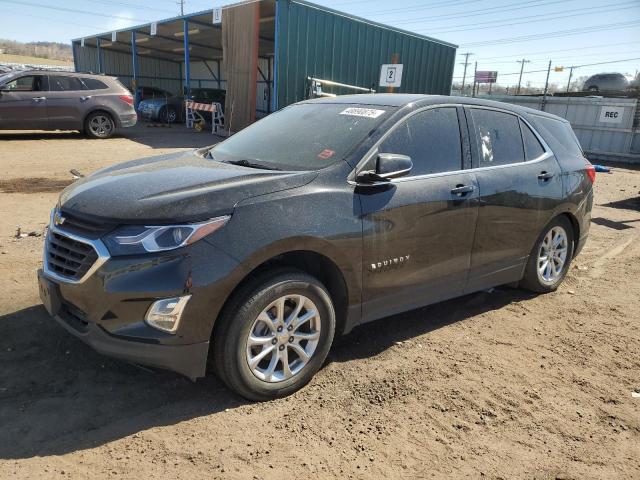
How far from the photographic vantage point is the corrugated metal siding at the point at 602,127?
54.7 ft

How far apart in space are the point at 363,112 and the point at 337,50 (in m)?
13.8

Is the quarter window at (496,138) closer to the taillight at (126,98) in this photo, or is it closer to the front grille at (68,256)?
the front grille at (68,256)

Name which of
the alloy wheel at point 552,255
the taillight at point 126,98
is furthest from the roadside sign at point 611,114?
the taillight at point 126,98

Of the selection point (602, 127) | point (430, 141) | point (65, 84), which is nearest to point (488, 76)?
point (602, 127)

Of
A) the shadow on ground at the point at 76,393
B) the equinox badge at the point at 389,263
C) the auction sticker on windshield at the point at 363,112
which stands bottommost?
the shadow on ground at the point at 76,393

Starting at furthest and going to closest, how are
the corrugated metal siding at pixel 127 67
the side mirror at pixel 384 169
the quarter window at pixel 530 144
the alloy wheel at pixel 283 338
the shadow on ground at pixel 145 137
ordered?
the corrugated metal siding at pixel 127 67 < the shadow on ground at pixel 145 137 < the quarter window at pixel 530 144 < the side mirror at pixel 384 169 < the alloy wheel at pixel 283 338

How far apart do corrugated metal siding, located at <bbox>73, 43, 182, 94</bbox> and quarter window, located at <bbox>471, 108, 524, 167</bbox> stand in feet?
101

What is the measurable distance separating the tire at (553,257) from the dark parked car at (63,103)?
13072mm

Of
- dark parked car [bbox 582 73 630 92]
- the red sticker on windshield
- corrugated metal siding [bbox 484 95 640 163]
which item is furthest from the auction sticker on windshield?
dark parked car [bbox 582 73 630 92]

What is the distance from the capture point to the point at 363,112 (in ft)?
11.8

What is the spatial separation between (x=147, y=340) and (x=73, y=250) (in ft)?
2.15

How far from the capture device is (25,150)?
11.6 m

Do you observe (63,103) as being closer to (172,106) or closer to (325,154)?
(172,106)

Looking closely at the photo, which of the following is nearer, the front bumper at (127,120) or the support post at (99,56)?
the front bumper at (127,120)
